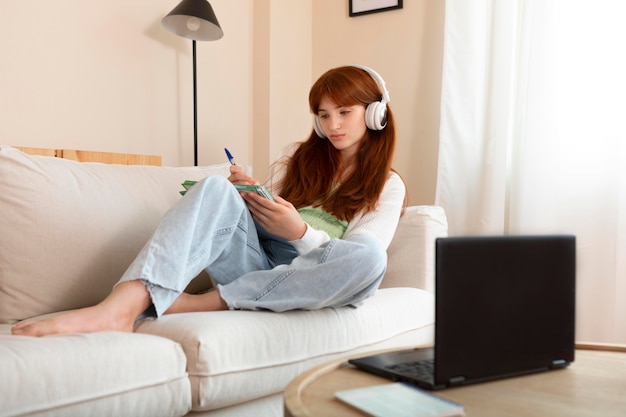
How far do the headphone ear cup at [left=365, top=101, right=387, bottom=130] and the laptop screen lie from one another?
3.54 feet

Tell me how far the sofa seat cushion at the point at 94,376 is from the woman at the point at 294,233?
0.37 feet

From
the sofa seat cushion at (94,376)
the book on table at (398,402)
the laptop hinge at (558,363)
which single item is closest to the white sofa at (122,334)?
the sofa seat cushion at (94,376)

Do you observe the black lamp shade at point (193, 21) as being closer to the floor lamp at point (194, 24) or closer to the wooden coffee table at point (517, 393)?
the floor lamp at point (194, 24)

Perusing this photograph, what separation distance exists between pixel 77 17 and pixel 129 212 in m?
1.04

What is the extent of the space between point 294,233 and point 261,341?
38cm

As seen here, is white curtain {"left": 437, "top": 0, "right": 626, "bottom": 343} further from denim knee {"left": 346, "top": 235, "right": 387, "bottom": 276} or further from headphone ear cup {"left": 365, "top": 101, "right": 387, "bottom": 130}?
denim knee {"left": 346, "top": 235, "right": 387, "bottom": 276}

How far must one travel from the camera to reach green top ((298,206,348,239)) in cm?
187

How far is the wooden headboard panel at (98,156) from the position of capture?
2.14 metres

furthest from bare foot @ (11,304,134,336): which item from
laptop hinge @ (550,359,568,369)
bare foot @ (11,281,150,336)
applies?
laptop hinge @ (550,359,568,369)

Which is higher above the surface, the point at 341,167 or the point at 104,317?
the point at 341,167

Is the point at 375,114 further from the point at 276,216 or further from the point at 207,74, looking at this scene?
the point at 207,74

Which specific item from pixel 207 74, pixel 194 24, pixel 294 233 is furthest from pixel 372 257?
pixel 207 74

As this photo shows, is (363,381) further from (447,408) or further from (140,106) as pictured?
(140,106)

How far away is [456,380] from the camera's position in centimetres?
85
